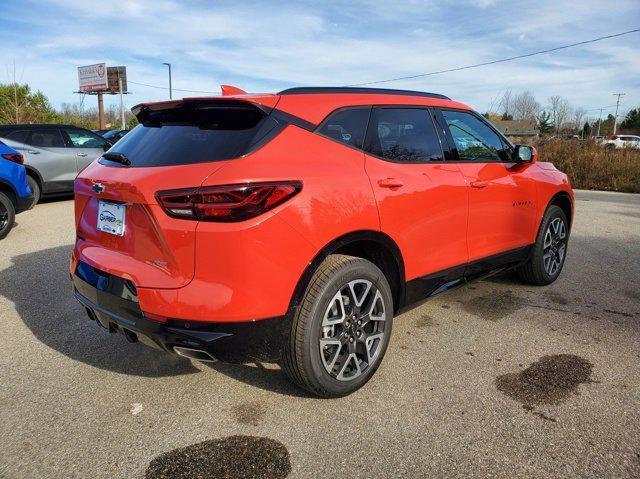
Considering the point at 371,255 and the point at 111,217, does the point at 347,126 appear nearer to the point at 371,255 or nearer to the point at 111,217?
the point at 371,255

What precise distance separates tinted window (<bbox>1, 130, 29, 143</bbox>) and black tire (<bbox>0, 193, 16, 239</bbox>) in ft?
11.1

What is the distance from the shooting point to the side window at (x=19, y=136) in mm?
9250

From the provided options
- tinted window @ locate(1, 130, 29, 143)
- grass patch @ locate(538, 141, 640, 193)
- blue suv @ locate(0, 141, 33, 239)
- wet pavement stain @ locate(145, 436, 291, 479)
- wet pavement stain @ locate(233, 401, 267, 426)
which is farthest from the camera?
grass patch @ locate(538, 141, 640, 193)

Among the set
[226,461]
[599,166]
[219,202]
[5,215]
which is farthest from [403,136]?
[599,166]

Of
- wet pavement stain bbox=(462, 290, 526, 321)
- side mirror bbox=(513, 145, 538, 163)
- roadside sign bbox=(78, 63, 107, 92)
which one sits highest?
roadside sign bbox=(78, 63, 107, 92)

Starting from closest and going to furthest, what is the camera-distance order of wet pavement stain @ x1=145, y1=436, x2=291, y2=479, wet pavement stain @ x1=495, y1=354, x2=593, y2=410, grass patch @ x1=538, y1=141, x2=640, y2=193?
wet pavement stain @ x1=145, y1=436, x2=291, y2=479 → wet pavement stain @ x1=495, y1=354, x2=593, y2=410 → grass patch @ x1=538, y1=141, x2=640, y2=193

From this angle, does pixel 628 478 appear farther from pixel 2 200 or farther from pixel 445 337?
pixel 2 200

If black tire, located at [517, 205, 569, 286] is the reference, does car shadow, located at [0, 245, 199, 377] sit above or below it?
below

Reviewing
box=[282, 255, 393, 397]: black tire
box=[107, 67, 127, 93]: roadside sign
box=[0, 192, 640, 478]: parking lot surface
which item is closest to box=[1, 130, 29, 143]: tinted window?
box=[0, 192, 640, 478]: parking lot surface

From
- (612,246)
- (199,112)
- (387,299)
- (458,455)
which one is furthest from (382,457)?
(612,246)

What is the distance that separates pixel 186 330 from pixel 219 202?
0.62 metres

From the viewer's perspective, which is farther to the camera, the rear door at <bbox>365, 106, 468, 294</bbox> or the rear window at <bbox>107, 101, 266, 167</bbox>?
the rear door at <bbox>365, 106, 468, 294</bbox>

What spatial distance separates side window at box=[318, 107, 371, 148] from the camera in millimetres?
2641

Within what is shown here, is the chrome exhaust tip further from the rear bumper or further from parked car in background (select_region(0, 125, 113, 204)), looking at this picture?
parked car in background (select_region(0, 125, 113, 204))
